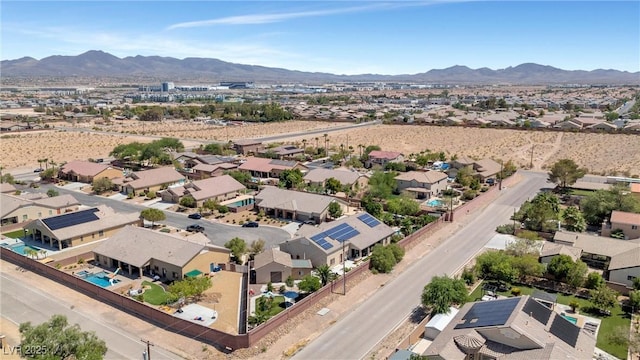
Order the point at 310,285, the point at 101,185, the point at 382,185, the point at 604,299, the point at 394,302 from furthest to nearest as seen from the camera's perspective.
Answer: the point at 101,185 → the point at 382,185 → the point at 394,302 → the point at 310,285 → the point at 604,299

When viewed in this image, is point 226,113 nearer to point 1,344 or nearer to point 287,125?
point 287,125

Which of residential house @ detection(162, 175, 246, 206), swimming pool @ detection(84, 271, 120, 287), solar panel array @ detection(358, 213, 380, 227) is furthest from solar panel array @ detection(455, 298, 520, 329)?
residential house @ detection(162, 175, 246, 206)

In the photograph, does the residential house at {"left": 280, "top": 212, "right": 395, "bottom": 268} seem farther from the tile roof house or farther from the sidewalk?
the tile roof house

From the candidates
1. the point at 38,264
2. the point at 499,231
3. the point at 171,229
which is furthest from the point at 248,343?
the point at 499,231

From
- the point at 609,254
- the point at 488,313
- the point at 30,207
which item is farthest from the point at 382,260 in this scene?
the point at 30,207

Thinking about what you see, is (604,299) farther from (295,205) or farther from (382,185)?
(382,185)
